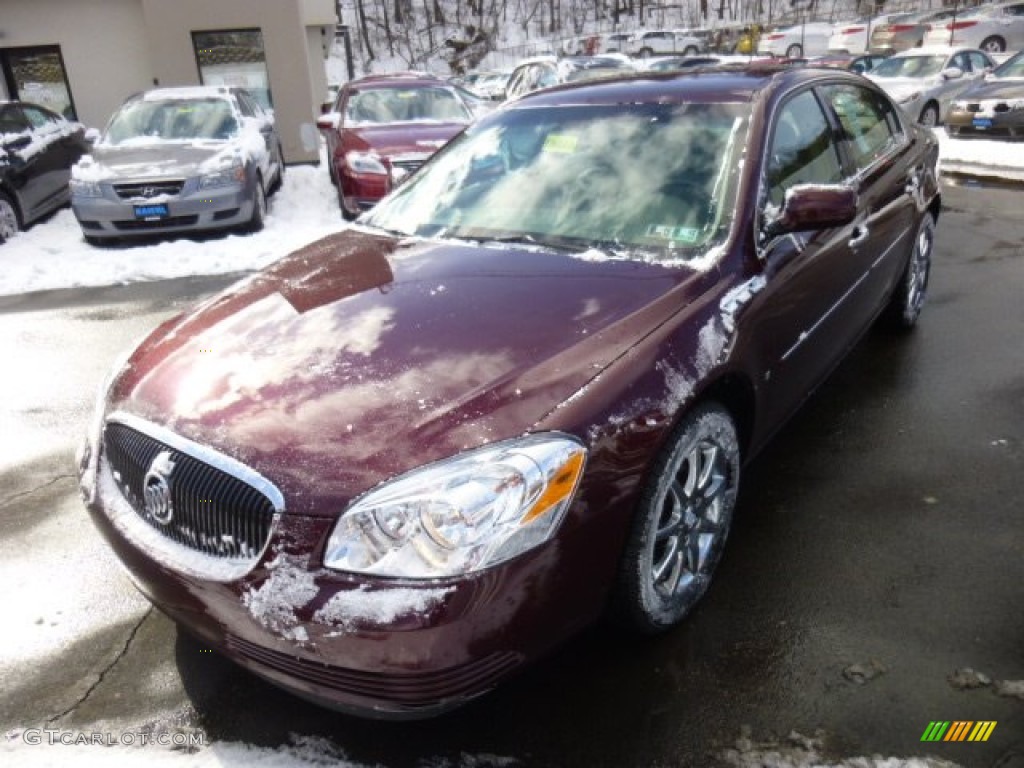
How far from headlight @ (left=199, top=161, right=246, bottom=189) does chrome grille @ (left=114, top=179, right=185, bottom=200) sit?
0.23m

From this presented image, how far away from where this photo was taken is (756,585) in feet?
9.03

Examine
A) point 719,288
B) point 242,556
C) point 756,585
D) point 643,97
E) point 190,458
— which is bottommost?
point 756,585

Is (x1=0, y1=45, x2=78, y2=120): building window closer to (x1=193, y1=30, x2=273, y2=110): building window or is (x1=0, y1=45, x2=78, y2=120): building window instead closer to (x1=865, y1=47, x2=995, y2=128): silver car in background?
(x1=193, y1=30, x2=273, y2=110): building window

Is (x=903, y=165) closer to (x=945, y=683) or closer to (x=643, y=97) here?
(x=643, y=97)

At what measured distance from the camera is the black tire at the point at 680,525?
2205 mm

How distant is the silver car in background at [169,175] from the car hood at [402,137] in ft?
4.08

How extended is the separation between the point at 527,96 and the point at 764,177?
1.38m

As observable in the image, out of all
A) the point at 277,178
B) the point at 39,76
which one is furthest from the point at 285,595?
the point at 39,76

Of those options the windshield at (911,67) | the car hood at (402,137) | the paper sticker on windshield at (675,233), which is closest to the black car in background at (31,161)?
the car hood at (402,137)

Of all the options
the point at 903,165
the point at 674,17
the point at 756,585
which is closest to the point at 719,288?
the point at 756,585

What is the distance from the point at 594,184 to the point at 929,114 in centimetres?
1467

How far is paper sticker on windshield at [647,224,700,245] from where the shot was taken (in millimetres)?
2717

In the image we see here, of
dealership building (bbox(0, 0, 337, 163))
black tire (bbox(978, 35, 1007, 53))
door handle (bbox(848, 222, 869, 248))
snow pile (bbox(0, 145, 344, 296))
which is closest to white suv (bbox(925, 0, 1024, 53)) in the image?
black tire (bbox(978, 35, 1007, 53))

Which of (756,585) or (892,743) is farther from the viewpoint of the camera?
(756,585)
